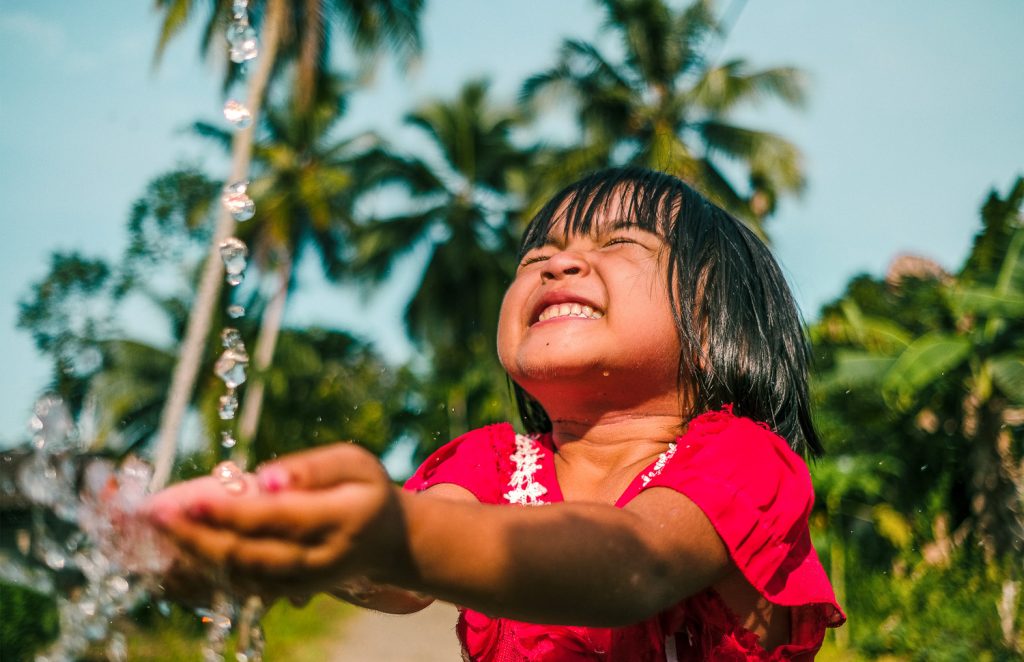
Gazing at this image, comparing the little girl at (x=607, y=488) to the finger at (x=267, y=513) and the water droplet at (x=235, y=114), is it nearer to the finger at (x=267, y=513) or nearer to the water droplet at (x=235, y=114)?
the finger at (x=267, y=513)

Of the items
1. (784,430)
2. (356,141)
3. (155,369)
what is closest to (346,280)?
(356,141)

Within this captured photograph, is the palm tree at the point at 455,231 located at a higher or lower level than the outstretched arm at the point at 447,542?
higher

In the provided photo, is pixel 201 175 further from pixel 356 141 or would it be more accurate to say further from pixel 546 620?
pixel 546 620

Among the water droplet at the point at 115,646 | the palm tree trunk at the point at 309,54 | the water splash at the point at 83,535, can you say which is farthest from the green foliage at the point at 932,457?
the palm tree trunk at the point at 309,54

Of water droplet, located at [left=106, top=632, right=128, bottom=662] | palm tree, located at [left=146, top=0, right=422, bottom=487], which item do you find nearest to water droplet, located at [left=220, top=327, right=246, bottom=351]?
water droplet, located at [left=106, top=632, right=128, bottom=662]

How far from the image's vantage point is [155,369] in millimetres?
26812

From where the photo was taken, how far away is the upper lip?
1.59 meters

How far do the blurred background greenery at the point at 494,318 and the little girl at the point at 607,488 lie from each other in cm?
54

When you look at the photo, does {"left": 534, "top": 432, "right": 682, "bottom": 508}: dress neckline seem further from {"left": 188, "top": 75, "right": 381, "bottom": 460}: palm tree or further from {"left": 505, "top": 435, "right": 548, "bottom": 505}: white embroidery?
{"left": 188, "top": 75, "right": 381, "bottom": 460}: palm tree

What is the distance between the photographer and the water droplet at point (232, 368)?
A: 1.62 metres

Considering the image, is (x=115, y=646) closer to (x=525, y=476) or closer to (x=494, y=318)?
(x=525, y=476)

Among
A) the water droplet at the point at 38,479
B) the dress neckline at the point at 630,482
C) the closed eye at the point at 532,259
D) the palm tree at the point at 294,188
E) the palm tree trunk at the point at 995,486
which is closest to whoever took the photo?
the water droplet at the point at 38,479

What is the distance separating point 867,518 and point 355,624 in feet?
27.9

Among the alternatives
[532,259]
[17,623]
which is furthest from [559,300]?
[17,623]
